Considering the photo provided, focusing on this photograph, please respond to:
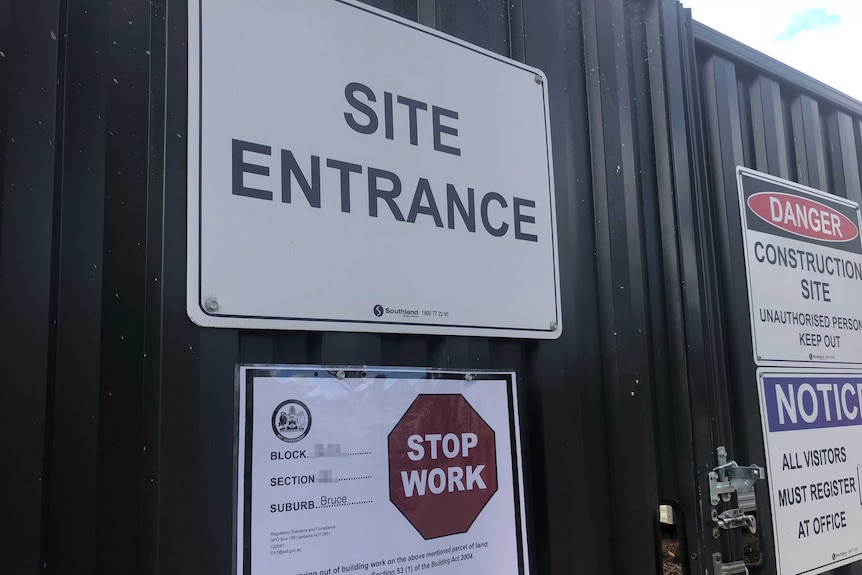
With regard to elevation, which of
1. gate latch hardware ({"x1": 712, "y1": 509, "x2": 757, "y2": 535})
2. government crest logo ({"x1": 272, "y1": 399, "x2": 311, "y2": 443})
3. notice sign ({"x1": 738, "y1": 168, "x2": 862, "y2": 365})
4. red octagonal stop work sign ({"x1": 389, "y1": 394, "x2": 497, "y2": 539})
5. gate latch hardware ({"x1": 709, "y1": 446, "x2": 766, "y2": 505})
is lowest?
gate latch hardware ({"x1": 712, "y1": 509, "x2": 757, "y2": 535})

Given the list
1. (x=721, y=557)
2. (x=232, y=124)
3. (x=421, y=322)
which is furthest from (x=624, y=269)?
(x=232, y=124)

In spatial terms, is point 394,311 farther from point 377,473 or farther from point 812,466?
point 812,466

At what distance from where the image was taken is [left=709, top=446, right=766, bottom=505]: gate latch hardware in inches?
70.7

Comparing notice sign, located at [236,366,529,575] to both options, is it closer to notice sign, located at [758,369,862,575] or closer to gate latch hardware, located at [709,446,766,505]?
gate latch hardware, located at [709,446,766,505]

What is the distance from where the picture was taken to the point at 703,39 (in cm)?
214

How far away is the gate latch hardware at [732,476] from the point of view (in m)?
1.80

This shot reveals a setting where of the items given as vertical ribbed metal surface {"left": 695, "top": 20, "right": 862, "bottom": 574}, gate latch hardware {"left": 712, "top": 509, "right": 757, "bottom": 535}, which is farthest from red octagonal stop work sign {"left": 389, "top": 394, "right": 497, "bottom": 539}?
vertical ribbed metal surface {"left": 695, "top": 20, "right": 862, "bottom": 574}

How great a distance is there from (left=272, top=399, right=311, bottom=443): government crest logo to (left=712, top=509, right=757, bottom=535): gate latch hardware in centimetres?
118

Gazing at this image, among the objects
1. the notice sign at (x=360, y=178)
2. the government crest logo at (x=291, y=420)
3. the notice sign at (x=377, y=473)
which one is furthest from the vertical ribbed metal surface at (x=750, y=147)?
the government crest logo at (x=291, y=420)

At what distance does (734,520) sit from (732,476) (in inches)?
4.4

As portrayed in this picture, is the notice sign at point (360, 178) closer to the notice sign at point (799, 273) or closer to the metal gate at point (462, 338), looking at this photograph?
the metal gate at point (462, 338)

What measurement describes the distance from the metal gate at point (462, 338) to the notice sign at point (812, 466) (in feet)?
0.36

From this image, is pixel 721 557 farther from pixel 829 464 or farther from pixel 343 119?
pixel 343 119

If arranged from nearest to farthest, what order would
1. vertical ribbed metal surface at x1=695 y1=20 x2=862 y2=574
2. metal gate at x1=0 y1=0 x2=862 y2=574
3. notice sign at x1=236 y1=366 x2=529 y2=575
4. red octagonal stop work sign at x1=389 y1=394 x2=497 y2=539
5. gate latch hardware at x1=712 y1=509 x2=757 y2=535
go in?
metal gate at x1=0 y1=0 x2=862 y2=574, notice sign at x1=236 y1=366 x2=529 y2=575, red octagonal stop work sign at x1=389 y1=394 x2=497 y2=539, gate latch hardware at x1=712 y1=509 x2=757 y2=535, vertical ribbed metal surface at x1=695 y1=20 x2=862 y2=574
